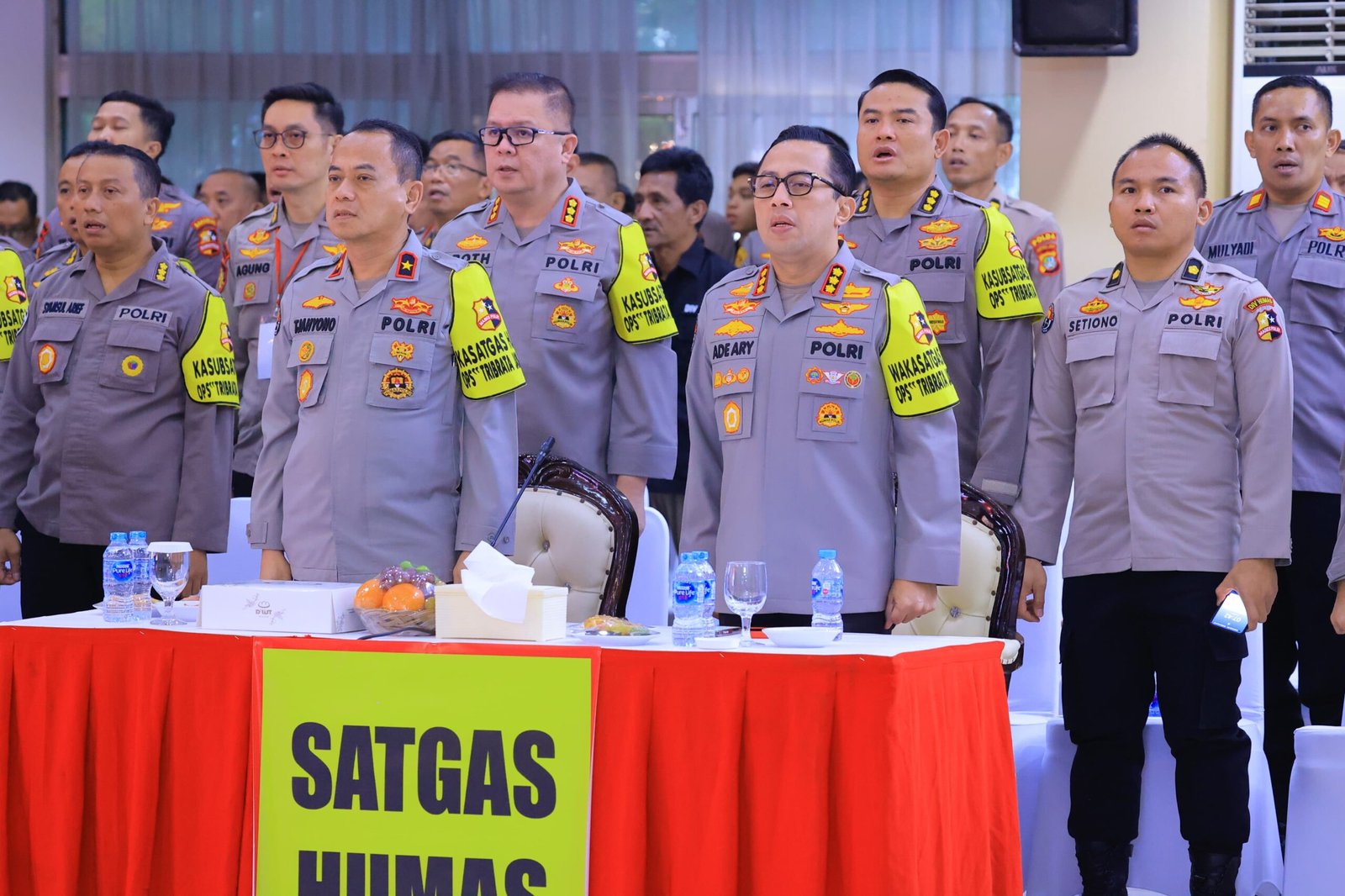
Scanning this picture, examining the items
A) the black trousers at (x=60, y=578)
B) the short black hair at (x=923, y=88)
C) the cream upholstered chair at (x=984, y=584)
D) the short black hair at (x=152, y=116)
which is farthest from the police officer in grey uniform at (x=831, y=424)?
the short black hair at (x=152, y=116)

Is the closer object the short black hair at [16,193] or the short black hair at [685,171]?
the short black hair at [685,171]

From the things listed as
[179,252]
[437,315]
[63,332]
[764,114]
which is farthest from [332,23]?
[437,315]

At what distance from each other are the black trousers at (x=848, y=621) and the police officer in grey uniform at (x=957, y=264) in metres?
0.69

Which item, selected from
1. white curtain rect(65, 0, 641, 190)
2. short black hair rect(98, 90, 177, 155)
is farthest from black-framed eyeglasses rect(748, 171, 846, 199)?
white curtain rect(65, 0, 641, 190)

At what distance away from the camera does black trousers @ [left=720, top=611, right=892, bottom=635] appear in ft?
10.8

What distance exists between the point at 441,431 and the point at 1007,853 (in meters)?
1.50

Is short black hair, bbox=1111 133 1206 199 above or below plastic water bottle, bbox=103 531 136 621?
above

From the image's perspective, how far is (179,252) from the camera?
542 cm

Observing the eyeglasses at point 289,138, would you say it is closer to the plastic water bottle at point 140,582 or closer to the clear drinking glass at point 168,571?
the plastic water bottle at point 140,582

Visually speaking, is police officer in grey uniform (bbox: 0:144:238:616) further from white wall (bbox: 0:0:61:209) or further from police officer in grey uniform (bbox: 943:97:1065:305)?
white wall (bbox: 0:0:61:209)

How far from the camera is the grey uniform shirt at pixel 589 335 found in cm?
407

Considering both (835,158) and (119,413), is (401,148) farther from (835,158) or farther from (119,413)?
(119,413)

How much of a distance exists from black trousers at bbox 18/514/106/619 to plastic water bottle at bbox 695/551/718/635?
198cm

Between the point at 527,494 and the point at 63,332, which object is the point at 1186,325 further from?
the point at 63,332
